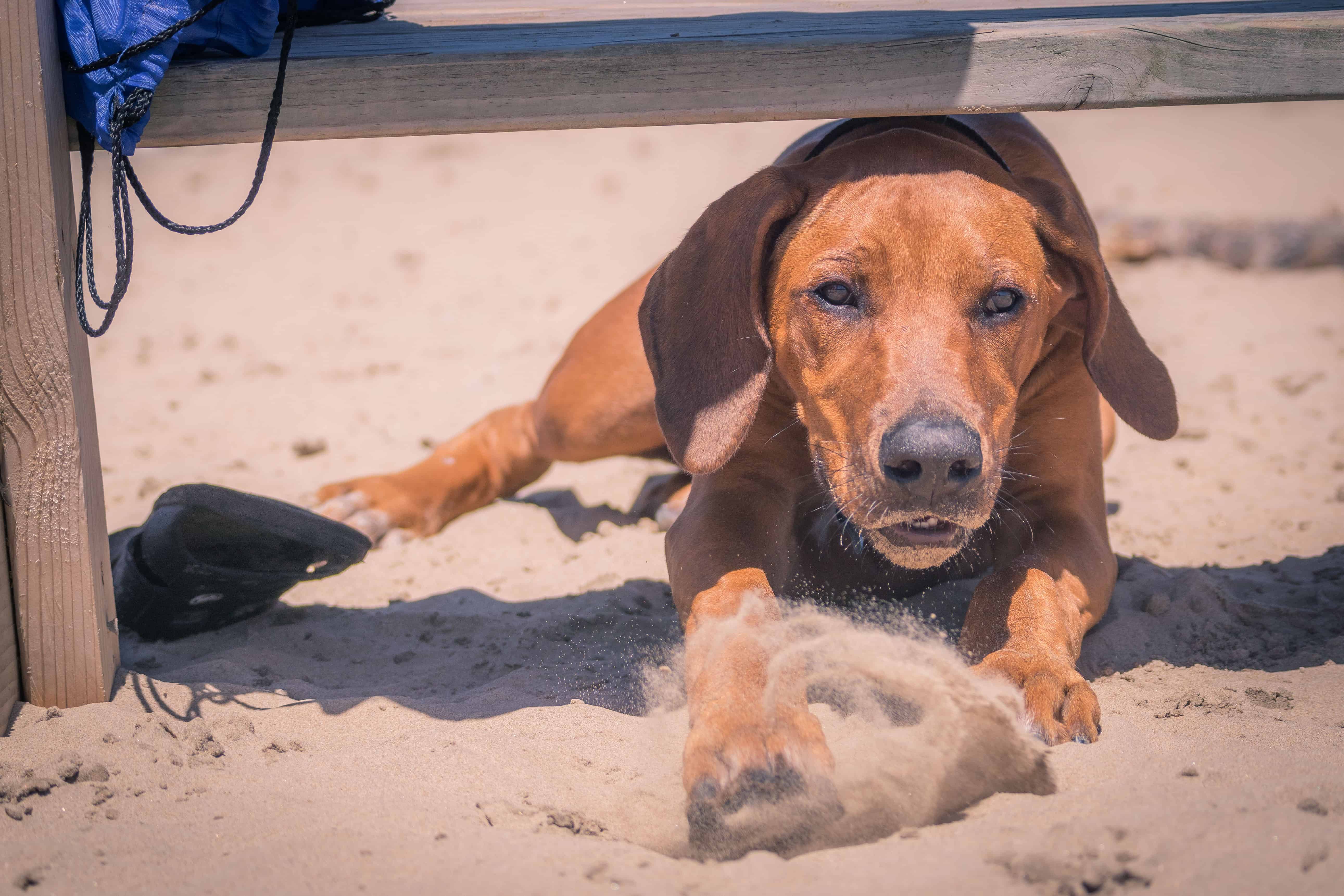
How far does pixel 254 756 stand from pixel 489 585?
3.91 ft

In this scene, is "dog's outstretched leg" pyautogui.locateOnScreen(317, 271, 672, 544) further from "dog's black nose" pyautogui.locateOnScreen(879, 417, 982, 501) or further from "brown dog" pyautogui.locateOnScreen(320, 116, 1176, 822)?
"dog's black nose" pyautogui.locateOnScreen(879, 417, 982, 501)

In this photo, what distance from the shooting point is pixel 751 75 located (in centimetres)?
229

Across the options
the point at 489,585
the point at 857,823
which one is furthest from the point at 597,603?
the point at 857,823

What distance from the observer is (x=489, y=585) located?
10.9ft

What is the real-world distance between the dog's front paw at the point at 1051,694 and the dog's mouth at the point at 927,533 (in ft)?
0.84

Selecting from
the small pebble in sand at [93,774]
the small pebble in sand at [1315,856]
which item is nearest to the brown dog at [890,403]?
the small pebble in sand at [1315,856]

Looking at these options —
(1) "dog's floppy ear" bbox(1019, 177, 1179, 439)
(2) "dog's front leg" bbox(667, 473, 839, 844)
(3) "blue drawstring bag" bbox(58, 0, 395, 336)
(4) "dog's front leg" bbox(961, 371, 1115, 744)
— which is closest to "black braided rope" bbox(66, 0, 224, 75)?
(3) "blue drawstring bag" bbox(58, 0, 395, 336)

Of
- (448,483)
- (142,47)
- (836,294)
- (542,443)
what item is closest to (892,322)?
(836,294)

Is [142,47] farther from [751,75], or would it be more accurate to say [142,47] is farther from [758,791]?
[758,791]

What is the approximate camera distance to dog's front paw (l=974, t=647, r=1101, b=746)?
2.08 metres

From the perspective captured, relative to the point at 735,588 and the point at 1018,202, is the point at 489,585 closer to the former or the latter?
the point at 735,588

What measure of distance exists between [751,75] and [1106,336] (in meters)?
0.99

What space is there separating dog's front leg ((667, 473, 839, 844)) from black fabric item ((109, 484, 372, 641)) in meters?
0.93

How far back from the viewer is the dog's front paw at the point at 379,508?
11.8 feet
